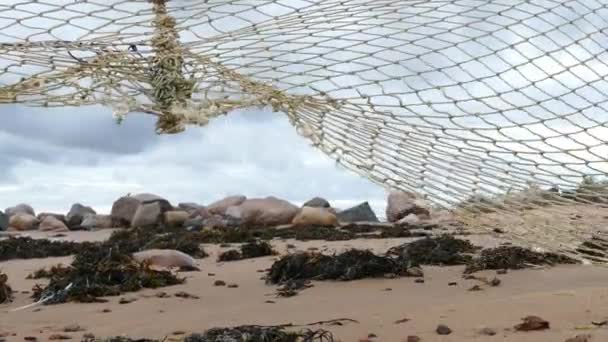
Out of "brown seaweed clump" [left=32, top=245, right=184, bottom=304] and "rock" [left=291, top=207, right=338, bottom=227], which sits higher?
"brown seaweed clump" [left=32, top=245, right=184, bottom=304]

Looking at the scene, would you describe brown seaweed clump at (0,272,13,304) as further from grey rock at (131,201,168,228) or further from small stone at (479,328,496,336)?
grey rock at (131,201,168,228)

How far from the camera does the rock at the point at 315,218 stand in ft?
38.8

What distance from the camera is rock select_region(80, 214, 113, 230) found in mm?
13672

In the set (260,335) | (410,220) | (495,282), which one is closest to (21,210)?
(410,220)

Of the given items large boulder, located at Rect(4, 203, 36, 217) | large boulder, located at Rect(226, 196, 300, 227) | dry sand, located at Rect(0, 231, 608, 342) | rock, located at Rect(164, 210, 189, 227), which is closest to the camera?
dry sand, located at Rect(0, 231, 608, 342)

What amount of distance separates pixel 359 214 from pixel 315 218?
3.23 feet

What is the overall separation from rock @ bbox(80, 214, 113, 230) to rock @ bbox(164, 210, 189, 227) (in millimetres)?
1139

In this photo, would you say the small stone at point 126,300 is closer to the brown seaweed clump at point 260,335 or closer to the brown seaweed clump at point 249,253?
the brown seaweed clump at point 260,335

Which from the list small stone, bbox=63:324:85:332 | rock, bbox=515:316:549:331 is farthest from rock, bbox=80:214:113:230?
rock, bbox=515:316:549:331

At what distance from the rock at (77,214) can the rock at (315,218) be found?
12.4 feet

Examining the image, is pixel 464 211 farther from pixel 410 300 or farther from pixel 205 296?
→ pixel 205 296

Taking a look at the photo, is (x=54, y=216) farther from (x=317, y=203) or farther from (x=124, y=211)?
(x=317, y=203)

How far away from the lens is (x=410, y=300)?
4.97 meters

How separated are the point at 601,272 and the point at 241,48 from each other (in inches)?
115
